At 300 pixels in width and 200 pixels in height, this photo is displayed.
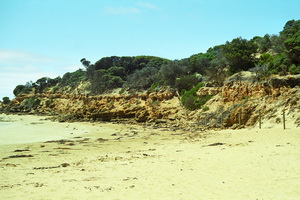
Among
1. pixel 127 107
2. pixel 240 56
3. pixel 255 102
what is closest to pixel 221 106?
pixel 255 102

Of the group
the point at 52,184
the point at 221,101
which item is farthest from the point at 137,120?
the point at 52,184

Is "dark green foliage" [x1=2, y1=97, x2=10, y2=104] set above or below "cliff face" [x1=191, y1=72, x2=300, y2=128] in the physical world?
above

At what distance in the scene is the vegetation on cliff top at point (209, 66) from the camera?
77.2 ft

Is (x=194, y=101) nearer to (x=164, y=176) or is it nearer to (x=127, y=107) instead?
(x=127, y=107)

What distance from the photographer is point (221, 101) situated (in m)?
26.5

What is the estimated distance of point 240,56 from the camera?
29.9 meters

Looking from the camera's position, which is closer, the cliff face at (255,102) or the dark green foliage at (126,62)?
the cliff face at (255,102)

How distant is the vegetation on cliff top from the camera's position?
23.5 metres

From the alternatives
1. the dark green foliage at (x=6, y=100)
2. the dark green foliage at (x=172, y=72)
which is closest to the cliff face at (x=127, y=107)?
the dark green foliage at (x=172, y=72)

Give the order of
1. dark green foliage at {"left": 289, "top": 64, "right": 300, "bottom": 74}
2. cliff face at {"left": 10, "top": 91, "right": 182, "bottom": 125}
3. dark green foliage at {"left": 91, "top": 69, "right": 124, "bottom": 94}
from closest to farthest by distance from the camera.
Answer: dark green foliage at {"left": 289, "top": 64, "right": 300, "bottom": 74}, cliff face at {"left": 10, "top": 91, "right": 182, "bottom": 125}, dark green foliage at {"left": 91, "top": 69, "right": 124, "bottom": 94}

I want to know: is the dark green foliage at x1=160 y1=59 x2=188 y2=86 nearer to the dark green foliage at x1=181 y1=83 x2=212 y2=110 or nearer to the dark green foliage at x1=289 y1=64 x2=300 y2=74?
the dark green foliage at x1=181 y1=83 x2=212 y2=110

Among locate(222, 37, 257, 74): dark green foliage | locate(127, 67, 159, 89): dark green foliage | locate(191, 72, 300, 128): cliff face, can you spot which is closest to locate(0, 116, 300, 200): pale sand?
locate(191, 72, 300, 128): cliff face

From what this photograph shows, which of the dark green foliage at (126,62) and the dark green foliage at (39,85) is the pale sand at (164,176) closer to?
the dark green foliage at (126,62)

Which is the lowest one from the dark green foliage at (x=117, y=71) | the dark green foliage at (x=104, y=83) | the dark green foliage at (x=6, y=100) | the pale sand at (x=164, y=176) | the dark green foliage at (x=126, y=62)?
the pale sand at (x=164, y=176)
